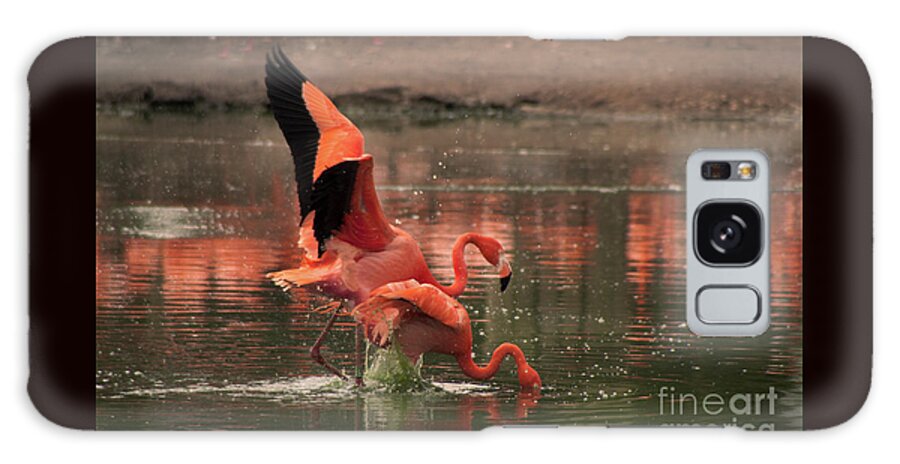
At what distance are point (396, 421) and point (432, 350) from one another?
0.30m

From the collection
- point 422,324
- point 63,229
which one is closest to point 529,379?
point 422,324

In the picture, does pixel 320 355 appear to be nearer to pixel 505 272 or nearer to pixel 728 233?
pixel 505 272

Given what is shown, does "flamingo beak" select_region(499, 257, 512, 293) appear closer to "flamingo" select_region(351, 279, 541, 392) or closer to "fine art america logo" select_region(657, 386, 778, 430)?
"flamingo" select_region(351, 279, 541, 392)

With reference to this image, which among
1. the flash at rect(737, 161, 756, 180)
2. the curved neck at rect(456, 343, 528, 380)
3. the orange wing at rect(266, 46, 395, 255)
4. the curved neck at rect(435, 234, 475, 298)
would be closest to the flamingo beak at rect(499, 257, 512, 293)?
the curved neck at rect(435, 234, 475, 298)

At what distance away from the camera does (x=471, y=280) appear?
6.37m

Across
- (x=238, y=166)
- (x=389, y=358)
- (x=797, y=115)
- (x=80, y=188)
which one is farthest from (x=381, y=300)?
(x=797, y=115)

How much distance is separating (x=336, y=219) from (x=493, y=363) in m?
0.82

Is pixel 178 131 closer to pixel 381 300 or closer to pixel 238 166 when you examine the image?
pixel 238 166

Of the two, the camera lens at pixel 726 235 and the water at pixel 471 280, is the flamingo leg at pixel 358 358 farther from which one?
the camera lens at pixel 726 235

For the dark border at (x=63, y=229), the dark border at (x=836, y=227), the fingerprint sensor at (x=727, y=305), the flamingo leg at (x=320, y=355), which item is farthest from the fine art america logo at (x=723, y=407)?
the dark border at (x=63, y=229)

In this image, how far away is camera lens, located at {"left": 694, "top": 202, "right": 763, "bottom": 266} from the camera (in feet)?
20.7

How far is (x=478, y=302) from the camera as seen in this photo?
6418 mm

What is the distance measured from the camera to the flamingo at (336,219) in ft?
20.6

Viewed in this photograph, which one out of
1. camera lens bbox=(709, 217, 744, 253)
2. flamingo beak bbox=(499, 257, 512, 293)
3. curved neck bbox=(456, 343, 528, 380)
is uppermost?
camera lens bbox=(709, 217, 744, 253)
